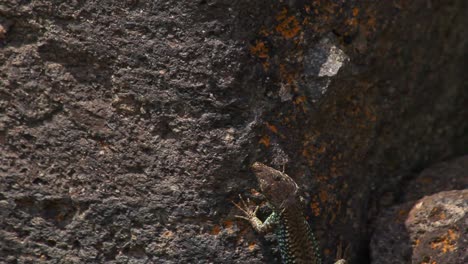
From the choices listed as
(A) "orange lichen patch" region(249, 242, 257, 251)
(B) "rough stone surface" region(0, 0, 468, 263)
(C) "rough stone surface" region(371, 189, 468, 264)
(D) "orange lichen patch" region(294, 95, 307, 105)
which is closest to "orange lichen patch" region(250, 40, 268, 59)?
(B) "rough stone surface" region(0, 0, 468, 263)

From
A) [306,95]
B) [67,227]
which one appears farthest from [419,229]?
[67,227]

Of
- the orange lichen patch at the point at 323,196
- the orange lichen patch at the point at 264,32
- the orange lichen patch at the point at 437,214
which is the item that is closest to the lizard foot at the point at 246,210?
the orange lichen patch at the point at 323,196

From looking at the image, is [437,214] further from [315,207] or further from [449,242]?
[315,207]

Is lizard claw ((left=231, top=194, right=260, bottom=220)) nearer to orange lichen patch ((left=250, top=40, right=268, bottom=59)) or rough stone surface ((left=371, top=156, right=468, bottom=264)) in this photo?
orange lichen patch ((left=250, top=40, right=268, bottom=59))

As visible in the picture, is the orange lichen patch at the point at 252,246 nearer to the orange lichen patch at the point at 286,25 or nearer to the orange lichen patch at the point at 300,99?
the orange lichen patch at the point at 300,99

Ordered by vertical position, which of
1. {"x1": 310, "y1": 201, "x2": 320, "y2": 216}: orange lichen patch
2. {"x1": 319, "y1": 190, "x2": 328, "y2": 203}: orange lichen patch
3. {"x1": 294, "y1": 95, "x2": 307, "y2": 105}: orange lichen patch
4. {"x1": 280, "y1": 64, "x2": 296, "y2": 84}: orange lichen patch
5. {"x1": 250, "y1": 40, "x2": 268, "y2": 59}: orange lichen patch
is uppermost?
{"x1": 250, "y1": 40, "x2": 268, "y2": 59}: orange lichen patch

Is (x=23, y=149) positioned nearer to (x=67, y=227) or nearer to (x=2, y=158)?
(x=2, y=158)

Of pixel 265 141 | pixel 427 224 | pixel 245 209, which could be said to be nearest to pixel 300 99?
pixel 265 141
